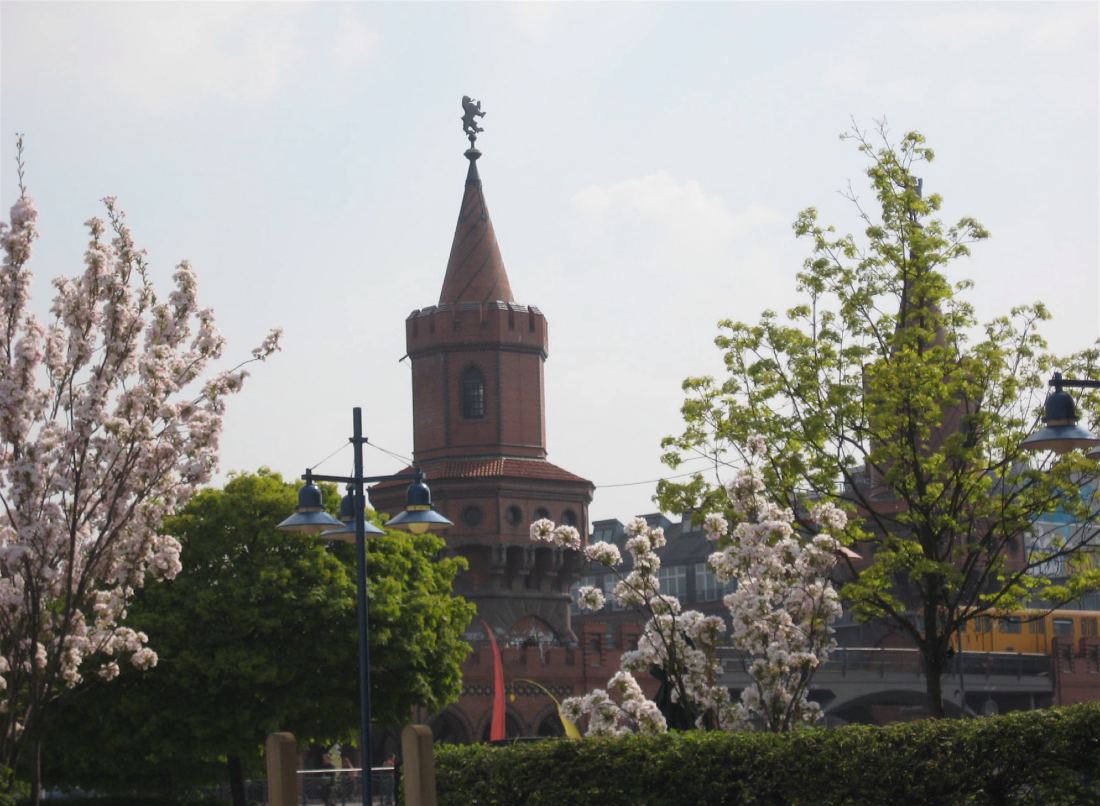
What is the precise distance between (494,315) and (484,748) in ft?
170

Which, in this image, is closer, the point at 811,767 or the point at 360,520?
the point at 811,767

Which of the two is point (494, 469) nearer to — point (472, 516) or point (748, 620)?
point (472, 516)

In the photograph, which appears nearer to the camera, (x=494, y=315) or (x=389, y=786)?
(x=389, y=786)

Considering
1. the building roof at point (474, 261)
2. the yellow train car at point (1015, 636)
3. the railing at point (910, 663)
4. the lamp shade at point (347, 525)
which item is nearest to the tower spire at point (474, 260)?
the building roof at point (474, 261)

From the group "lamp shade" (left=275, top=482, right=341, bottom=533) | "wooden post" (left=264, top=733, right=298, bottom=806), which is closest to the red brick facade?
"lamp shade" (left=275, top=482, right=341, bottom=533)

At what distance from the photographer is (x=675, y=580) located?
11938cm

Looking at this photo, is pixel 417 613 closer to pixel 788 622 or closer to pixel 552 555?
pixel 788 622

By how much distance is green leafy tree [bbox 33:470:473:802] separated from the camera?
38.7 meters

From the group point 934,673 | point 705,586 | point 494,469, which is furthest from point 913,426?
point 705,586

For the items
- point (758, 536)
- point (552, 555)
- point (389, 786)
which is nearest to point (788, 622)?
point (758, 536)

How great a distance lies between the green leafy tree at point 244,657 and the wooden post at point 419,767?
74.9 feet

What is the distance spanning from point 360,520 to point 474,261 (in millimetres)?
52322

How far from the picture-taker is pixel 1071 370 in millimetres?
24516

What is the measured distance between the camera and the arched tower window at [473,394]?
70500 millimetres
